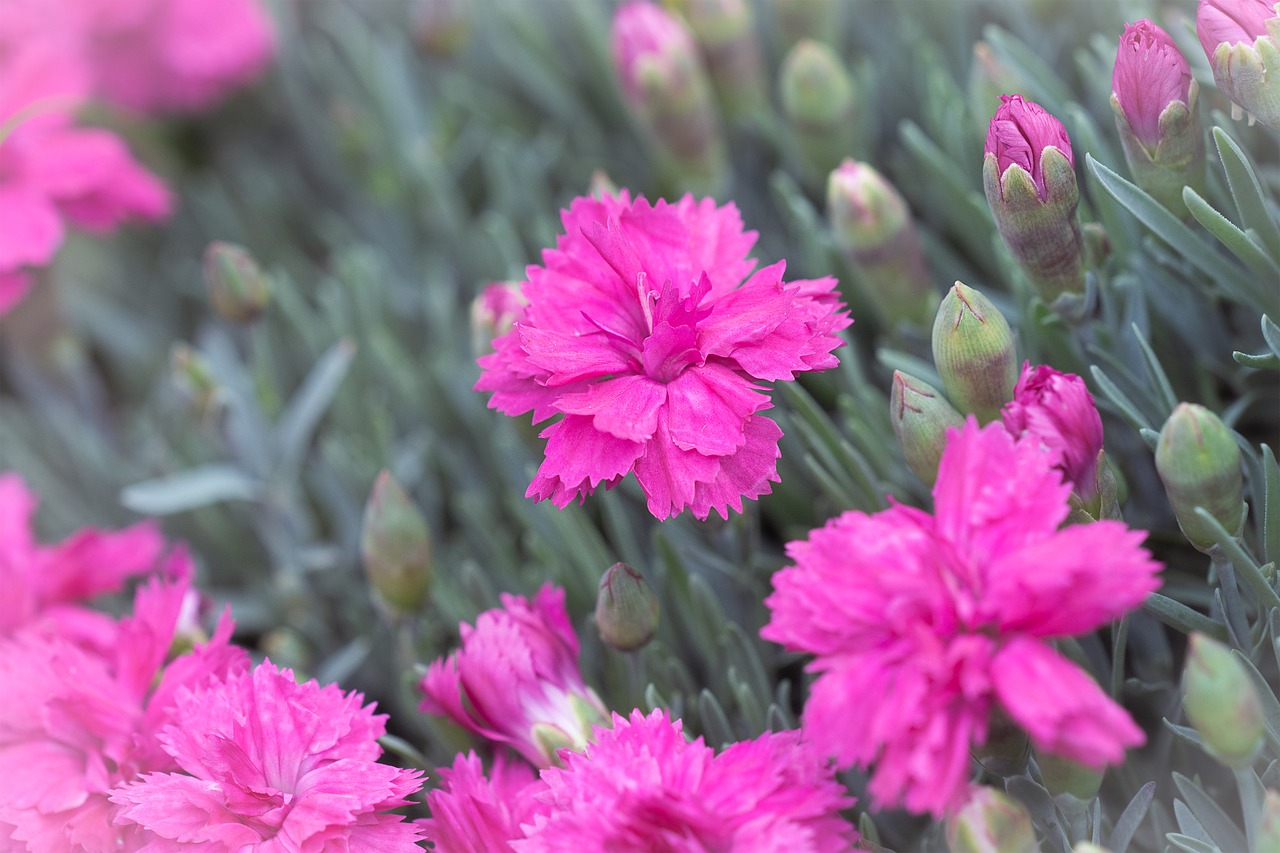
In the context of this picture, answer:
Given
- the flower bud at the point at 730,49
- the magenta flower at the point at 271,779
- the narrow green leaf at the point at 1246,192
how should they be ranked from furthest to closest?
1. the flower bud at the point at 730,49
2. the narrow green leaf at the point at 1246,192
3. the magenta flower at the point at 271,779

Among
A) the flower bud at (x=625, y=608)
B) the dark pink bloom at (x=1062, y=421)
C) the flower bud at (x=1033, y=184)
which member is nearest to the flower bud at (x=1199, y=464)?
the dark pink bloom at (x=1062, y=421)

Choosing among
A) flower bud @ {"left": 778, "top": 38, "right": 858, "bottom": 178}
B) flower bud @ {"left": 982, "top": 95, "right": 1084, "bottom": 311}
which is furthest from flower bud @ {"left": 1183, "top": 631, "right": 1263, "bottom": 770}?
flower bud @ {"left": 778, "top": 38, "right": 858, "bottom": 178}

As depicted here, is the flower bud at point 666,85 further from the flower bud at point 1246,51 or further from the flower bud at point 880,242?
the flower bud at point 1246,51

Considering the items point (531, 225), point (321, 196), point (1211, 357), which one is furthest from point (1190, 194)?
point (321, 196)

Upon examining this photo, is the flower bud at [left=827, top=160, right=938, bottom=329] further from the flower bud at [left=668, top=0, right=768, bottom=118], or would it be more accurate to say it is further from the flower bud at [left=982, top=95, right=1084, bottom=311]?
the flower bud at [left=668, top=0, right=768, bottom=118]

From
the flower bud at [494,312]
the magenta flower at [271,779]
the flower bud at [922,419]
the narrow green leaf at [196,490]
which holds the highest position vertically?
the flower bud at [494,312]
